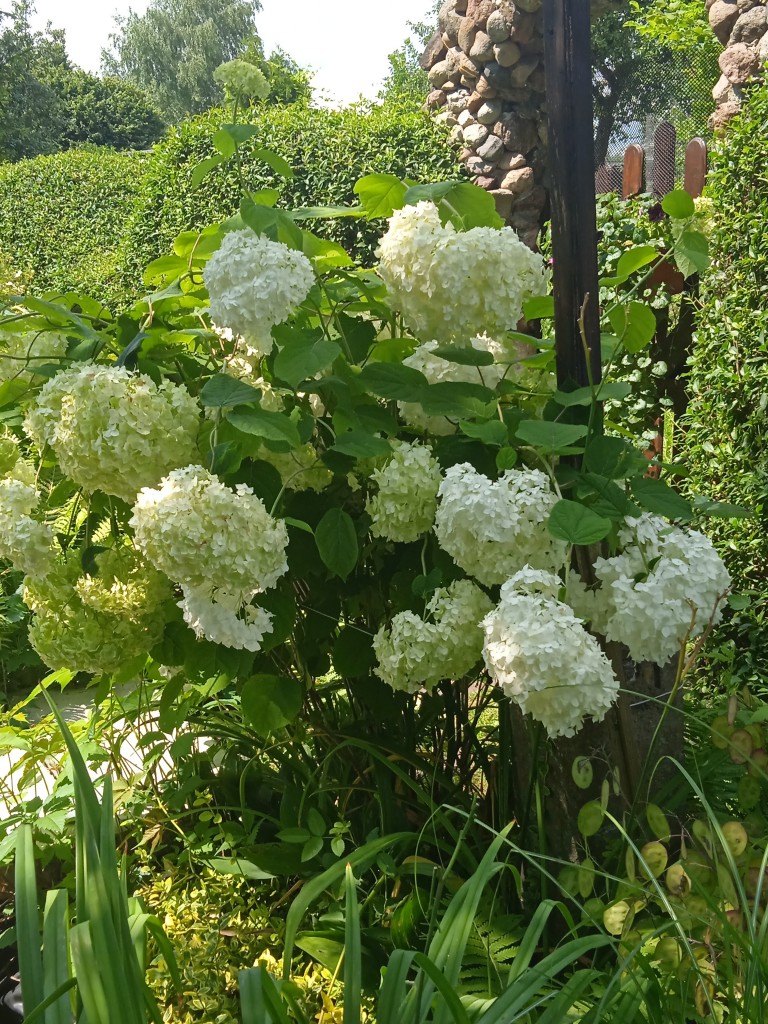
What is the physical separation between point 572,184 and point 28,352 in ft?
3.12

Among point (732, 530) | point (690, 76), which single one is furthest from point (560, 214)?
point (690, 76)

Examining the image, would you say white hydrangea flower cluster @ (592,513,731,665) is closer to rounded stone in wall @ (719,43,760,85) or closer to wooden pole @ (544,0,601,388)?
wooden pole @ (544,0,601,388)

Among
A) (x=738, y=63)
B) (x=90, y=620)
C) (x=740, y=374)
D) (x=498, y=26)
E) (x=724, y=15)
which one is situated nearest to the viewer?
(x=90, y=620)

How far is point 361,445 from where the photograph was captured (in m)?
1.33

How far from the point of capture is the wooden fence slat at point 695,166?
496cm

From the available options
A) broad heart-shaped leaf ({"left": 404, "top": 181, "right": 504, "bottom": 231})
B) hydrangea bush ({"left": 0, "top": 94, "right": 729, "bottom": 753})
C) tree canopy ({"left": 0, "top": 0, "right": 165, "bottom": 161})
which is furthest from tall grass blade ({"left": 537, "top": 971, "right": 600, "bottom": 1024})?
tree canopy ({"left": 0, "top": 0, "right": 165, "bottom": 161})

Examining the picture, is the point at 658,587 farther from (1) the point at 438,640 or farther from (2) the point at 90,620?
(2) the point at 90,620

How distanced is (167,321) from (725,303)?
223 centimetres

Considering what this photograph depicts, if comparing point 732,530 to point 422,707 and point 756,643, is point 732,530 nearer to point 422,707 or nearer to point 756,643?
point 756,643

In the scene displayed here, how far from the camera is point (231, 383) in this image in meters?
1.31

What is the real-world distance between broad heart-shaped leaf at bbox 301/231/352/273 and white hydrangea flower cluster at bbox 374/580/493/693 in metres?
0.63

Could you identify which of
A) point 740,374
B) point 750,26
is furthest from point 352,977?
point 750,26

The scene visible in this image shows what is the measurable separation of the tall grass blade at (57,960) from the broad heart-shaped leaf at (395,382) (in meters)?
0.81

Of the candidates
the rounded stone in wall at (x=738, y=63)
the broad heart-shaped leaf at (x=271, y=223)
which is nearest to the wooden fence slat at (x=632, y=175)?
the rounded stone in wall at (x=738, y=63)
